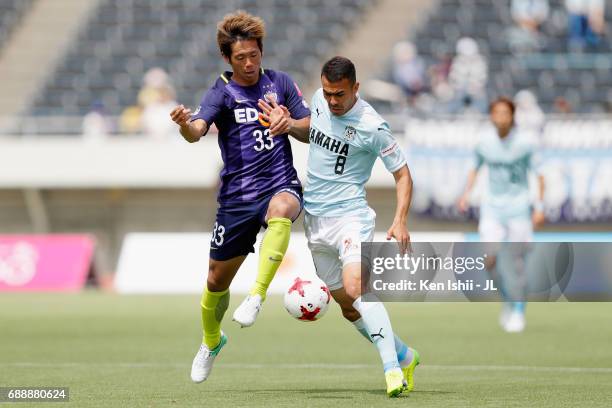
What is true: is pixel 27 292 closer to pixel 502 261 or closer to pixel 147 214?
pixel 147 214

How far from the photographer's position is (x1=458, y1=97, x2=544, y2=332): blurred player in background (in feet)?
49.0

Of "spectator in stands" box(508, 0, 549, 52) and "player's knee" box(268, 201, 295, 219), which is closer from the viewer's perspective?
"player's knee" box(268, 201, 295, 219)

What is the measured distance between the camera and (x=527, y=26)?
87.3 feet

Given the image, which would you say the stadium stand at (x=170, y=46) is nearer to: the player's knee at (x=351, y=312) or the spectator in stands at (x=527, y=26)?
the spectator in stands at (x=527, y=26)

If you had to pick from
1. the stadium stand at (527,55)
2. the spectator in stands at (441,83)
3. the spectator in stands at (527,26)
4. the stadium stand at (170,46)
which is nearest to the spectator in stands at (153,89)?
the stadium stand at (170,46)

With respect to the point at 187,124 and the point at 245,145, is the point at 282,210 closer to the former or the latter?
the point at 245,145

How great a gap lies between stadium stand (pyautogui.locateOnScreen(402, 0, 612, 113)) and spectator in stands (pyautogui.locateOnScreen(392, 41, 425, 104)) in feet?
2.11

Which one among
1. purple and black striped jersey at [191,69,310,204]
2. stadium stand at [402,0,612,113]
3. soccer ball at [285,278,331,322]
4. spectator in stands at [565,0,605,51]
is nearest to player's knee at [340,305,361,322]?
soccer ball at [285,278,331,322]

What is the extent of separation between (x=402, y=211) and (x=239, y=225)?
4.96ft

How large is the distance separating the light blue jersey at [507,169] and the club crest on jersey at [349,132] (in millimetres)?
6510

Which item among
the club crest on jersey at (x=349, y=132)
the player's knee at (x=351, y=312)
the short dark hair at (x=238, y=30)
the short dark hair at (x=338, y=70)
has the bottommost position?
the player's knee at (x=351, y=312)

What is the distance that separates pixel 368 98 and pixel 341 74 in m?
17.5

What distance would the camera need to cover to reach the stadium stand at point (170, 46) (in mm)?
28422

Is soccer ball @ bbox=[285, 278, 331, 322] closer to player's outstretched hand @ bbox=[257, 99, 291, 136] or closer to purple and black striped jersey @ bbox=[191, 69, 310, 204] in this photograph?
purple and black striped jersey @ bbox=[191, 69, 310, 204]
